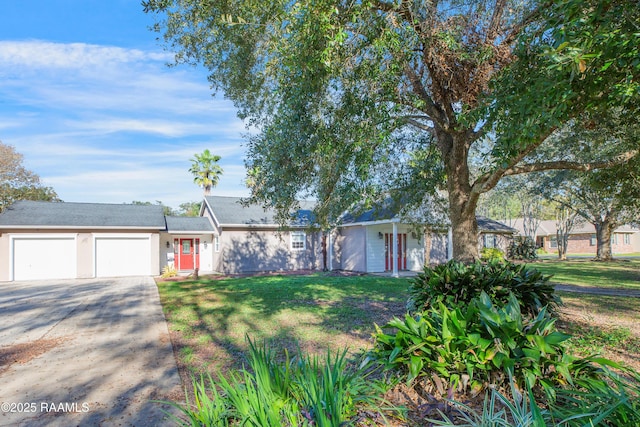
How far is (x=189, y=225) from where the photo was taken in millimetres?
22703

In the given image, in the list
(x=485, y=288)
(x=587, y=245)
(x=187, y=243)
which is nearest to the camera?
(x=485, y=288)

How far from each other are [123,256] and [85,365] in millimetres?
15387

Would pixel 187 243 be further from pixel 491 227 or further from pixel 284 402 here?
pixel 284 402

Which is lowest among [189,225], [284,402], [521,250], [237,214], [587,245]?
[587,245]

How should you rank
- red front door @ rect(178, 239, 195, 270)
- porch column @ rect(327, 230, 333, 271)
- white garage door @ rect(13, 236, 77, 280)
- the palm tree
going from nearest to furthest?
white garage door @ rect(13, 236, 77, 280) → porch column @ rect(327, 230, 333, 271) → red front door @ rect(178, 239, 195, 270) → the palm tree

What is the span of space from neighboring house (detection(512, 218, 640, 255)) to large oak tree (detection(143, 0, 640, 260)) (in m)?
44.7

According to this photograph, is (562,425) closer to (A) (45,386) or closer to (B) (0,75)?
(A) (45,386)

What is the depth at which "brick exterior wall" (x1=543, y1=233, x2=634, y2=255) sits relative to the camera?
47.9 m

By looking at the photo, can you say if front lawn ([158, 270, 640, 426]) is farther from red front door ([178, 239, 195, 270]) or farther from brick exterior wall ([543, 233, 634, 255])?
brick exterior wall ([543, 233, 634, 255])

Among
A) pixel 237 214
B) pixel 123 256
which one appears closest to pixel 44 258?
pixel 123 256

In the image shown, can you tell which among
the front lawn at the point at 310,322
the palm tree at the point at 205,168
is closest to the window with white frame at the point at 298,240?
the front lawn at the point at 310,322

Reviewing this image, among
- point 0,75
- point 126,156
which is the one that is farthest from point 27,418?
point 126,156

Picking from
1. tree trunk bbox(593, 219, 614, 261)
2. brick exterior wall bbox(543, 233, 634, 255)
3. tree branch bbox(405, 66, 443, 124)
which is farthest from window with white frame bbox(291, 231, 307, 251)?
brick exterior wall bbox(543, 233, 634, 255)

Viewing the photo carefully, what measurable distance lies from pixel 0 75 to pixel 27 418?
42.8ft
